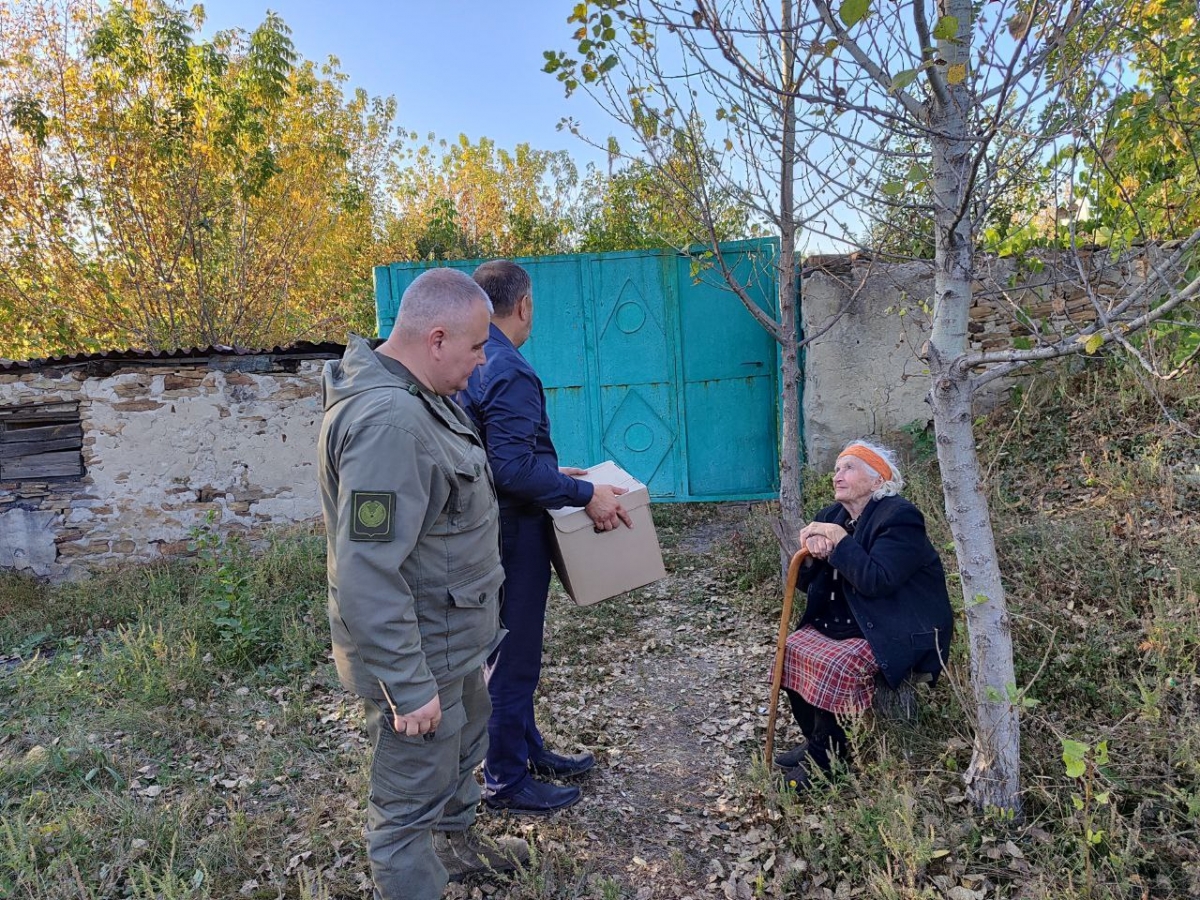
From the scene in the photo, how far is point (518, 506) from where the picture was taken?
8.54 feet

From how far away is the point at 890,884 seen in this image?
207 cm

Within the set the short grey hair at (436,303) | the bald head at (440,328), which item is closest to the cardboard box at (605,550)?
the bald head at (440,328)

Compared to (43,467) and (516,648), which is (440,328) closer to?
(516,648)

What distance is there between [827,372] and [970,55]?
442cm

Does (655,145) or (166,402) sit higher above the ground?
(655,145)

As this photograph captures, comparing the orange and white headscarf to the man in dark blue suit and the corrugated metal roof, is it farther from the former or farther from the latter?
the corrugated metal roof

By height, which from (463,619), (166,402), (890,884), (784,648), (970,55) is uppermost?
(970,55)

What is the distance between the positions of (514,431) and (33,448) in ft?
18.5


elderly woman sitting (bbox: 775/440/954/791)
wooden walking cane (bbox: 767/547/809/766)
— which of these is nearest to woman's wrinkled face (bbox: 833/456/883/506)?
elderly woman sitting (bbox: 775/440/954/791)

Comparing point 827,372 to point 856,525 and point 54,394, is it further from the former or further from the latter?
point 54,394

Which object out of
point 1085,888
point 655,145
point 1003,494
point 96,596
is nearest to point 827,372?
point 1003,494

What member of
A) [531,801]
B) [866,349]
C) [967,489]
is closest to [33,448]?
[531,801]

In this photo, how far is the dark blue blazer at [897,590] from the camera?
2562 millimetres

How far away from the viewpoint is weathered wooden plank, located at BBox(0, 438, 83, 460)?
5.96 metres
